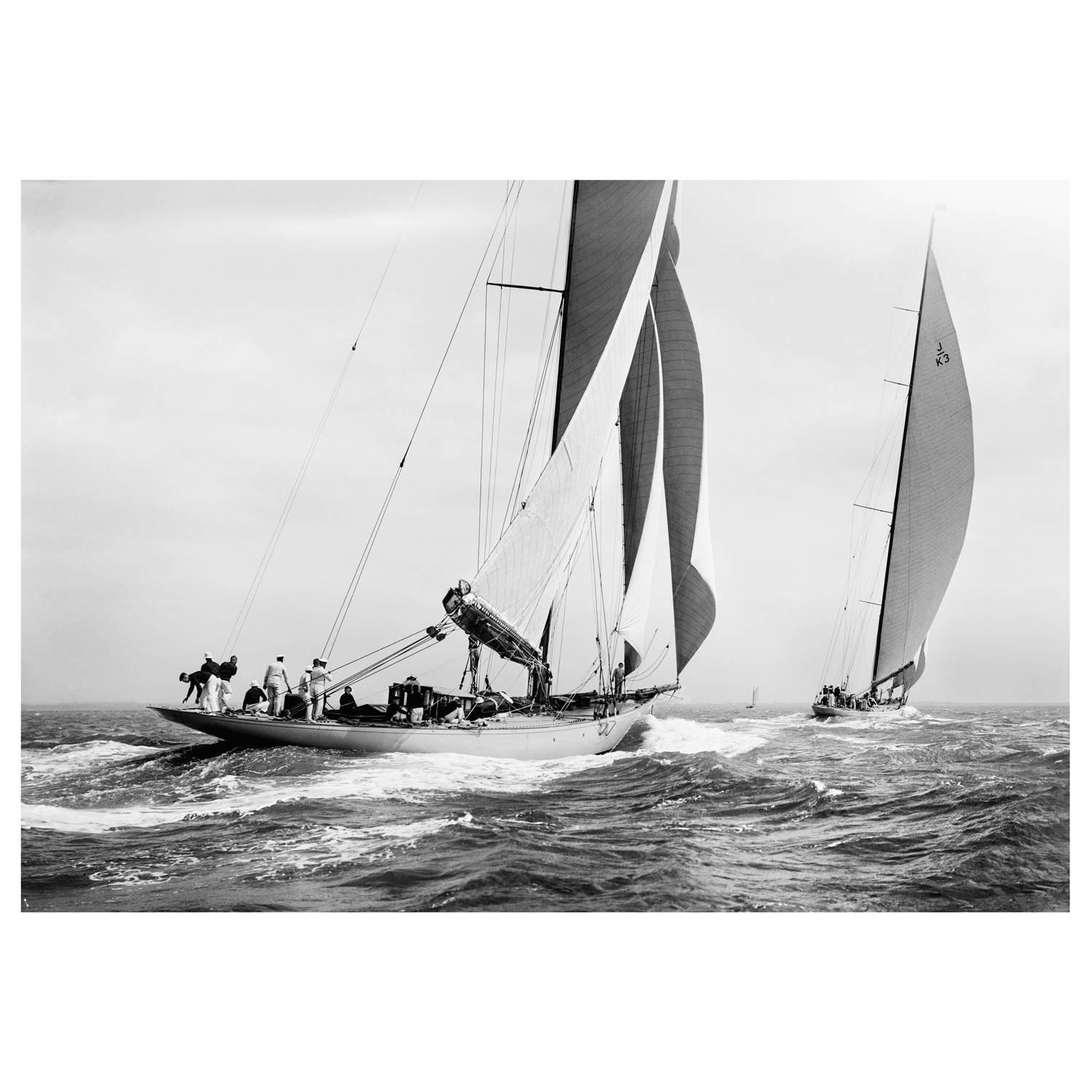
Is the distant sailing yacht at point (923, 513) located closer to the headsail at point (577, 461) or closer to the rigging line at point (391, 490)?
the headsail at point (577, 461)

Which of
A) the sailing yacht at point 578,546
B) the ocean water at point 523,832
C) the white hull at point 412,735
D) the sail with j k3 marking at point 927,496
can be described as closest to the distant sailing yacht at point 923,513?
the sail with j k3 marking at point 927,496

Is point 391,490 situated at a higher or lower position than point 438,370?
lower

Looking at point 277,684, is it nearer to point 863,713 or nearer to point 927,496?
point 863,713

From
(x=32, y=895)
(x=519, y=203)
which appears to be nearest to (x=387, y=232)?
(x=519, y=203)

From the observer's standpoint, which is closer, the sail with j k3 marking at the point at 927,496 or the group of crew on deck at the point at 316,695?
the group of crew on deck at the point at 316,695

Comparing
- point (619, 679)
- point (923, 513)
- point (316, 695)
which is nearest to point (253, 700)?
point (316, 695)

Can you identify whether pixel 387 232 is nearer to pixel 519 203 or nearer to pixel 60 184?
pixel 519 203
